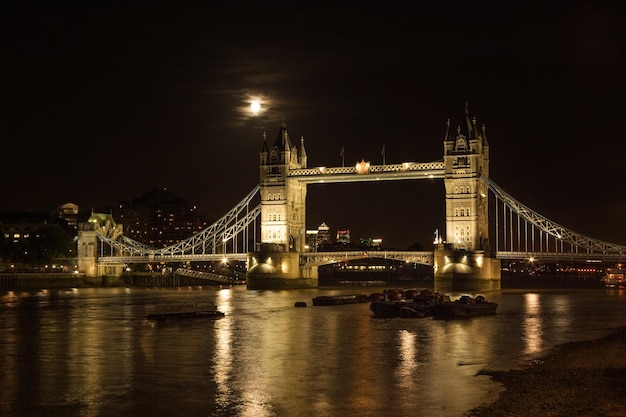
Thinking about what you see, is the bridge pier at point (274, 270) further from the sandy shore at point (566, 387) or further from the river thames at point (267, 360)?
the sandy shore at point (566, 387)

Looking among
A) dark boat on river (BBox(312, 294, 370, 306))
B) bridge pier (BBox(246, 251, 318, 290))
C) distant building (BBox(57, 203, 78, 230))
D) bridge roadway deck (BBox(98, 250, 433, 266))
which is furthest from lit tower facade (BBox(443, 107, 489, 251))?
distant building (BBox(57, 203, 78, 230))

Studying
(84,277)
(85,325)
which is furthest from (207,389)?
(84,277)

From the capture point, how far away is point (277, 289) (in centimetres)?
9650

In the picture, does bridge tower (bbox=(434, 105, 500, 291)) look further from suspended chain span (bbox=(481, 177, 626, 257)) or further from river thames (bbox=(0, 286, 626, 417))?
river thames (bbox=(0, 286, 626, 417))

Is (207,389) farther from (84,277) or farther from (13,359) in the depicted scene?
(84,277)

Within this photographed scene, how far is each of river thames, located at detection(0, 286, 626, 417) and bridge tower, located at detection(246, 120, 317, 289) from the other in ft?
120

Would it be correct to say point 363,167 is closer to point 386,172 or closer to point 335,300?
point 386,172

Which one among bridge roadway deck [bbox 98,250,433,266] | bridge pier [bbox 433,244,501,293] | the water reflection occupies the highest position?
bridge roadway deck [bbox 98,250,433,266]

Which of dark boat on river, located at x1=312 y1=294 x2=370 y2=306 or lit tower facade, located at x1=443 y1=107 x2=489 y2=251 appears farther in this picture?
lit tower facade, located at x1=443 y1=107 x2=489 y2=251

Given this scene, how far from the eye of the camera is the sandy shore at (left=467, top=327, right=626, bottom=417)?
22708mm

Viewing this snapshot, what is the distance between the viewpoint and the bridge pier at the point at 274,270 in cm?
9731

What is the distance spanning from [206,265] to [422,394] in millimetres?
150033

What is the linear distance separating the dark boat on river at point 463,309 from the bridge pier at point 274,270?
4098 cm

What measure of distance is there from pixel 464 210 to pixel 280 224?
20.6 meters
